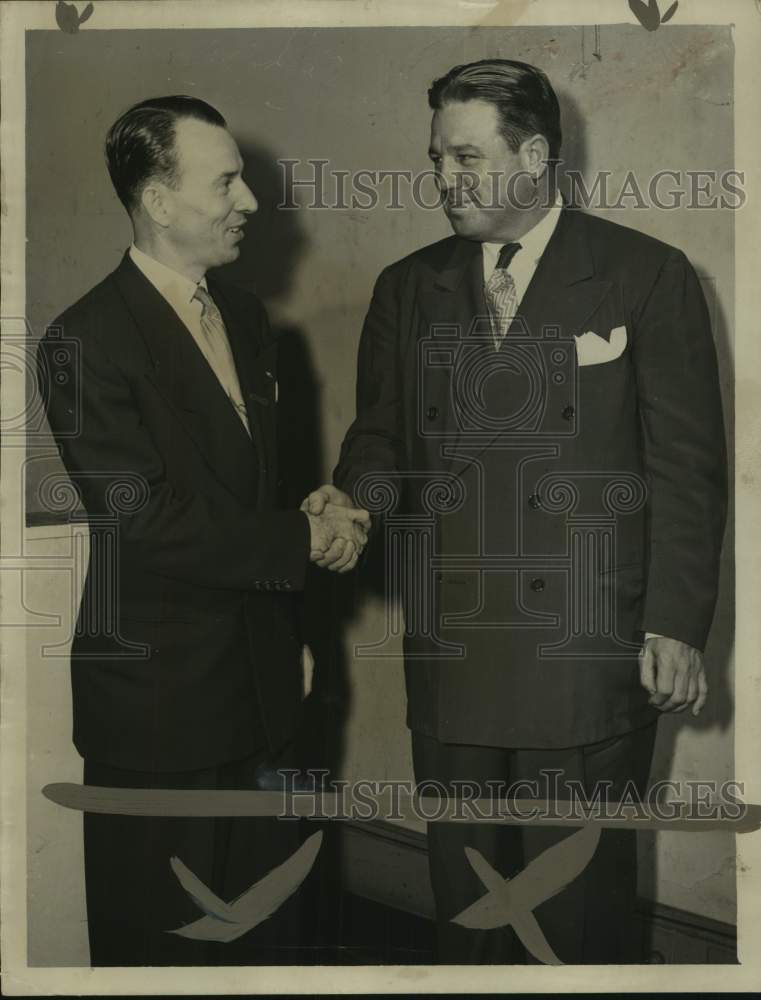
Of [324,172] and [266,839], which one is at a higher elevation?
[324,172]

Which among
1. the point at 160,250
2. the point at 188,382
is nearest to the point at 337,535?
the point at 188,382

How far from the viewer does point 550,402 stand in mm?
2678

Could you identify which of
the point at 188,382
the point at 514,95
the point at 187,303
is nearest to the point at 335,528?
the point at 188,382

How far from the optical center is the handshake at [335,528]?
2709 millimetres

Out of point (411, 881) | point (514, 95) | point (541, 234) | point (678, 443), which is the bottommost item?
point (411, 881)

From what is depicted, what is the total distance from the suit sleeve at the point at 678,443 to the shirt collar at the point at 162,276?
2.62ft

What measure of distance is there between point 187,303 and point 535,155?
26.0 inches

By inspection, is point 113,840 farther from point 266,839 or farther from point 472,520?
point 472,520

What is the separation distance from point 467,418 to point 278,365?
35 cm

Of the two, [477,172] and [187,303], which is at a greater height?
[477,172]

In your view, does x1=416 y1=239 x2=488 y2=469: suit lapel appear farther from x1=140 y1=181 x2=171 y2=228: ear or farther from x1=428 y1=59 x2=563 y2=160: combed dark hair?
x1=140 y1=181 x2=171 y2=228: ear

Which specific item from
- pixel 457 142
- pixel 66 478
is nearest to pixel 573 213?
pixel 457 142

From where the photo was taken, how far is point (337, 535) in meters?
2.71

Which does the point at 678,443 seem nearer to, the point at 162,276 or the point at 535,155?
the point at 535,155
